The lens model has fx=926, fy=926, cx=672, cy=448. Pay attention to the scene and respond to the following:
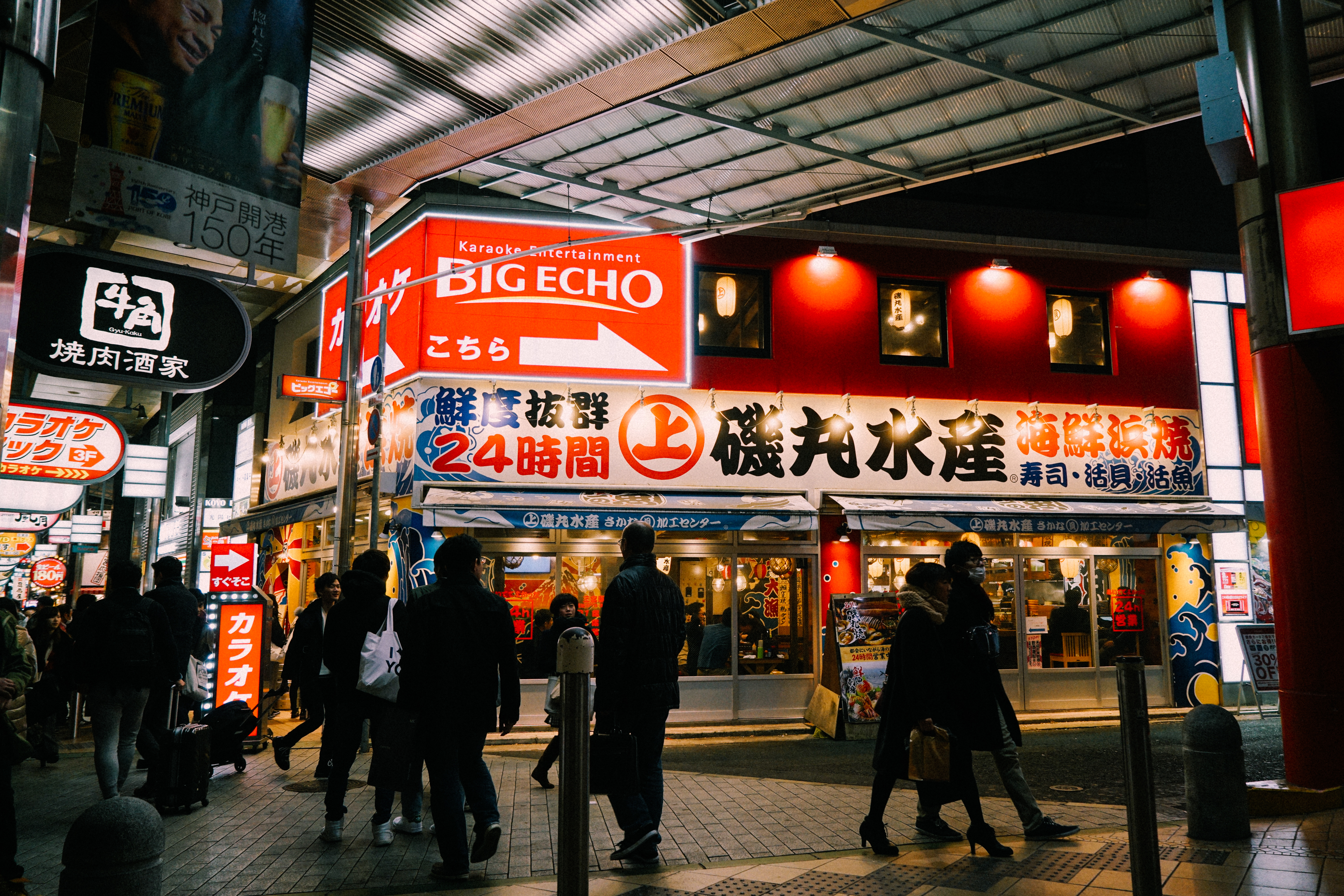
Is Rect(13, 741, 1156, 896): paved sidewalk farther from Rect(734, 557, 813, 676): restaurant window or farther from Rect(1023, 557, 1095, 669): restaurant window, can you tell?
Rect(1023, 557, 1095, 669): restaurant window

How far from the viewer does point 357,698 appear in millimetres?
6660

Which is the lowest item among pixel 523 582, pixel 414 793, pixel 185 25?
pixel 414 793

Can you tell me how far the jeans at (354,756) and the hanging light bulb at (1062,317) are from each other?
42.4 ft

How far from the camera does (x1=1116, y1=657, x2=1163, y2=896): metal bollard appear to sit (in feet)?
14.5

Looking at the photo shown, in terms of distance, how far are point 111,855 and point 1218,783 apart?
6.26 m

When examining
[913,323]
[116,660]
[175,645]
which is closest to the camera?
[116,660]

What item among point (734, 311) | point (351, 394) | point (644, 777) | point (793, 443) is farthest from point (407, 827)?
point (734, 311)

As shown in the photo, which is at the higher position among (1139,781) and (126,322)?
(126,322)

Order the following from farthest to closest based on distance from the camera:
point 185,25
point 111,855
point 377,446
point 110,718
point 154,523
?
point 154,523 < point 377,446 < point 110,718 < point 185,25 < point 111,855

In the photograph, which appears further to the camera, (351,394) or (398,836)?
(351,394)

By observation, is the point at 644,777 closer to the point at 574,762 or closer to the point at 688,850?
the point at 688,850

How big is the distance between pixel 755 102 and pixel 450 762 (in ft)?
28.3

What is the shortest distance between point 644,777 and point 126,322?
4129 mm

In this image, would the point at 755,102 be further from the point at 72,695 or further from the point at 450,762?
the point at 72,695
